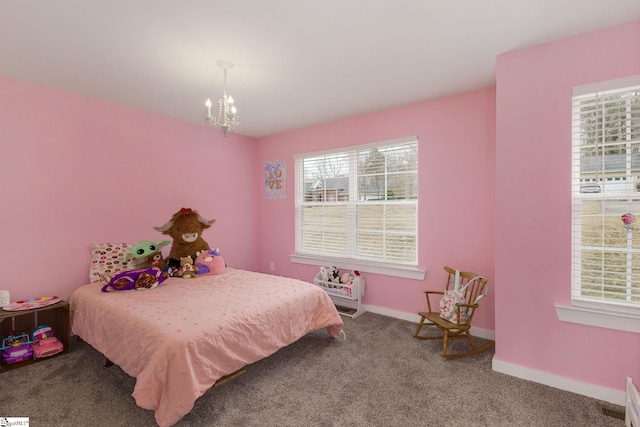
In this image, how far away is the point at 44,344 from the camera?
263 centimetres

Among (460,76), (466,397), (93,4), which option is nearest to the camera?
(93,4)

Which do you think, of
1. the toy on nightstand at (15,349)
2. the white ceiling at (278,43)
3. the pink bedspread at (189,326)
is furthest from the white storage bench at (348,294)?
the toy on nightstand at (15,349)

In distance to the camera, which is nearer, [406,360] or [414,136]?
[406,360]

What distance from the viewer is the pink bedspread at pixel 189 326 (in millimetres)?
1735

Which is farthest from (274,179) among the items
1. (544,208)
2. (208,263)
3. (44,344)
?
(544,208)

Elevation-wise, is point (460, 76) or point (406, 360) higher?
point (460, 76)

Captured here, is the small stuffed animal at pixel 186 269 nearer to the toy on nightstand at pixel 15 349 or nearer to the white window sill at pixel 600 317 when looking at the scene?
the toy on nightstand at pixel 15 349

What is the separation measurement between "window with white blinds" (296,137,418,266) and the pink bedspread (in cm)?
118

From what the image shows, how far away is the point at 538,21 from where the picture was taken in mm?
1923

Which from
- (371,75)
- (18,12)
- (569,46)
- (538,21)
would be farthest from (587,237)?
(18,12)

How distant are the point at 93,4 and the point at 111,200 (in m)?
2.16

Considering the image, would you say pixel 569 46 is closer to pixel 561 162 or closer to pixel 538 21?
pixel 538 21

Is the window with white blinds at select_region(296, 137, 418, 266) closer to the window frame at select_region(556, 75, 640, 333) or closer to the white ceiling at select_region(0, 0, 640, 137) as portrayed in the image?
the white ceiling at select_region(0, 0, 640, 137)

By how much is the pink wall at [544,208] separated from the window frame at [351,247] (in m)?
1.10
